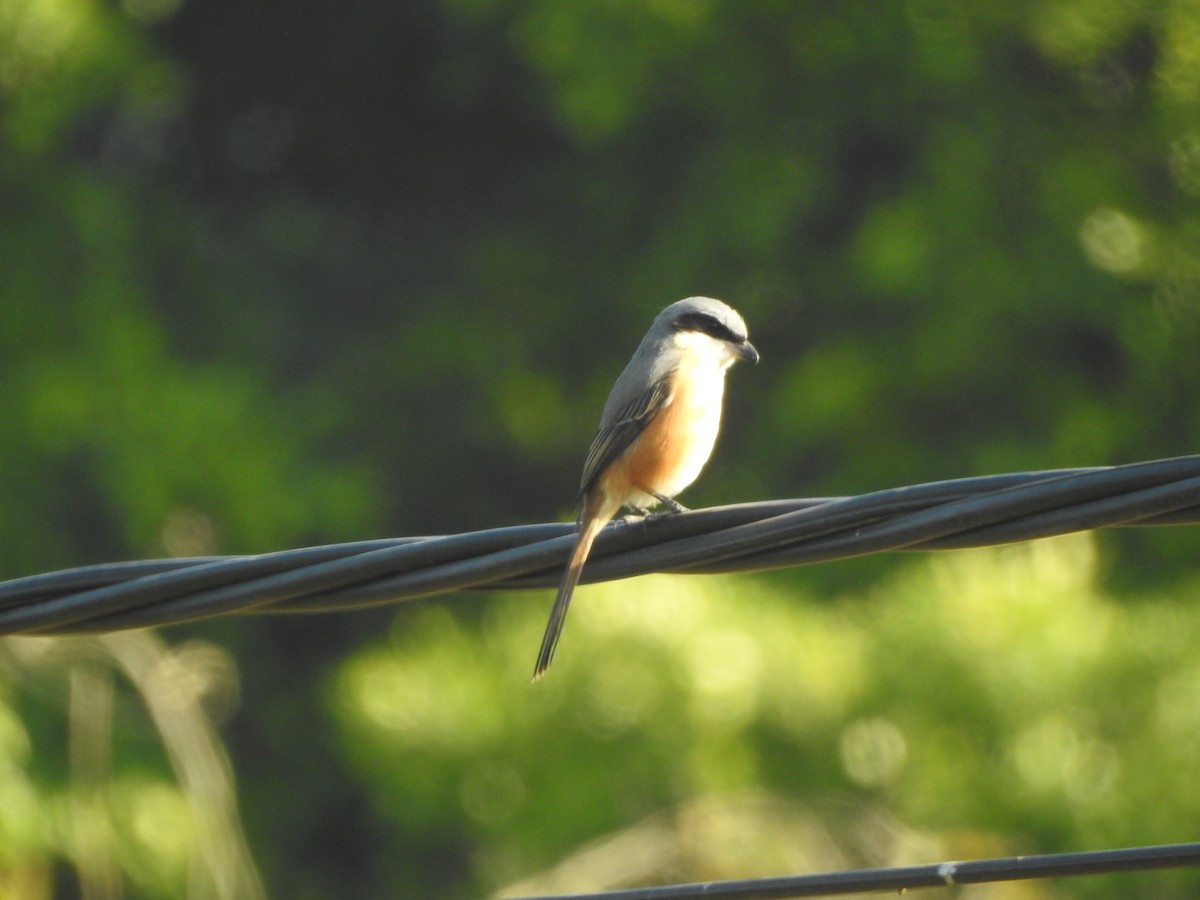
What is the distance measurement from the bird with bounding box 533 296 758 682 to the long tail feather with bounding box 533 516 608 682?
0.10 m

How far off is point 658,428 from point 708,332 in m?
0.48

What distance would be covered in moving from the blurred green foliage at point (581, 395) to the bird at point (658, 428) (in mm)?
1375

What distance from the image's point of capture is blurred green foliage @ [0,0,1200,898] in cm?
491

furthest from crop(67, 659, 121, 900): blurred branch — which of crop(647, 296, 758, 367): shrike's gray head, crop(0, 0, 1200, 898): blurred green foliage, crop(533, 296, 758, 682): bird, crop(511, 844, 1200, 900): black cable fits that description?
crop(511, 844, 1200, 900): black cable

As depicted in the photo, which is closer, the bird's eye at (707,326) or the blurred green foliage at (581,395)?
the bird's eye at (707,326)

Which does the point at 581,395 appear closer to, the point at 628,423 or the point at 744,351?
the point at 744,351

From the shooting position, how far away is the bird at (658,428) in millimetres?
3580

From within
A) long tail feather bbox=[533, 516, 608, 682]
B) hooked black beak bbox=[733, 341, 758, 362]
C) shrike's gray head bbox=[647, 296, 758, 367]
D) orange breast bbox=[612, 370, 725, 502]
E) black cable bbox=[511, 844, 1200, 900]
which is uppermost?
shrike's gray head bbox=[647, 296, 758, 367]

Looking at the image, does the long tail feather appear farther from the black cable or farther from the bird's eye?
the bird's eye

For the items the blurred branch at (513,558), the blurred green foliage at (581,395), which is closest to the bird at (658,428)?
the blurred branch at (513,558)

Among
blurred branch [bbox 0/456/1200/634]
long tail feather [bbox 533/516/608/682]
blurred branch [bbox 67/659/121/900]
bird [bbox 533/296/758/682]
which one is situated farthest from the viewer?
blurred branch [bbox 67/659/121/900]

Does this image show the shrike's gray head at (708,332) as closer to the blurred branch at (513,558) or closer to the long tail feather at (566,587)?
the long tail feather at (566,587)

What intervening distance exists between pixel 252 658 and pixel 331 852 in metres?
1.38

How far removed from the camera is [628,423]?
373 centimetres
